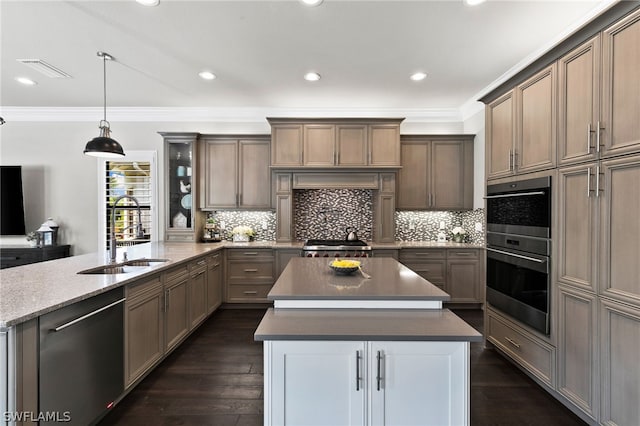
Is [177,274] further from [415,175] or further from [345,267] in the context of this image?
[415,175]

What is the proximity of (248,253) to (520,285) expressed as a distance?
3.26m

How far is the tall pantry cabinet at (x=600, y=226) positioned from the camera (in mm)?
1720

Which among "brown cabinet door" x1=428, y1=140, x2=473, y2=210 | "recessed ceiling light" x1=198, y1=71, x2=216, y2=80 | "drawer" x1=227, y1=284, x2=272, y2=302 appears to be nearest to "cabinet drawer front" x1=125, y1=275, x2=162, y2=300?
"drawer" x1=227, y1=284, x2=272, y2=302

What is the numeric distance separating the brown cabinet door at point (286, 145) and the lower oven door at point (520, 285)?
8.97ft

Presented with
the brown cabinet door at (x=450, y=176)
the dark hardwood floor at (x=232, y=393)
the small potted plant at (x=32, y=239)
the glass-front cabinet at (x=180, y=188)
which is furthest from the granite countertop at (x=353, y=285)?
the small potted plant at (x=32, y=239)

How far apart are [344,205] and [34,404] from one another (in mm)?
4084

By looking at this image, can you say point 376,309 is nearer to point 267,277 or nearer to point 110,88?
point 267,277

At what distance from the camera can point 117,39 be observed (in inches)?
116

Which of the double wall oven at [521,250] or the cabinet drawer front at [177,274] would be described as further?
the cabinet drawer front at [177,274]

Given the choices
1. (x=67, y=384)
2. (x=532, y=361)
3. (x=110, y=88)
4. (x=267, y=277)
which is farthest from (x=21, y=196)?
(x=532, y=361)

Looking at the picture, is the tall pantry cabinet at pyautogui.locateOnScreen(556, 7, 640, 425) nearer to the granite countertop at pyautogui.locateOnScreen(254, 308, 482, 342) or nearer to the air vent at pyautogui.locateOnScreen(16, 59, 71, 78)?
the granite countertop at pyautogui.locateOnScreen(254, 308, 482, 342)

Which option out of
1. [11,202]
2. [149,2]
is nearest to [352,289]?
[149,2]

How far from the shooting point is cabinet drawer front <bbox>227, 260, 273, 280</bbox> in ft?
14.8

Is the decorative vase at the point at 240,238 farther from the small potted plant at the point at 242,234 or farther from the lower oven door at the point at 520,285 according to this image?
the lower oven door at the point at 520,285
